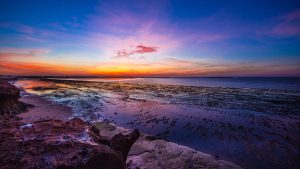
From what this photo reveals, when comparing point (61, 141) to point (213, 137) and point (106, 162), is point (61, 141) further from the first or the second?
point (213, 137)

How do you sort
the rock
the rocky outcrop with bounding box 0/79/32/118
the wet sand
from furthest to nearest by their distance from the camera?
the rocky outcrop with bounding box 0/79/32/118
the wet sand
the rock

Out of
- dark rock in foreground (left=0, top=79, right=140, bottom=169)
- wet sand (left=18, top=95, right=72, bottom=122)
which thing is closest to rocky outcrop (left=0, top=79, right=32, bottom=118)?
wet sand (left=18, top=95, right=72, bottom=122)

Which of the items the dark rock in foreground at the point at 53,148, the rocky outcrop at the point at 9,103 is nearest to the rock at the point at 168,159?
the dark rock in foreground at the point at 53,148

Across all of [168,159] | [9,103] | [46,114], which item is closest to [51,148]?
[168,159]

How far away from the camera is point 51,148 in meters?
2.80

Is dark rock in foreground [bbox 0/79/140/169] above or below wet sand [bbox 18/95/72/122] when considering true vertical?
above

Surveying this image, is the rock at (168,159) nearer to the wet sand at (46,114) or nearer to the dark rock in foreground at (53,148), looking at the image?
the dark rock in foreground at (53,148)

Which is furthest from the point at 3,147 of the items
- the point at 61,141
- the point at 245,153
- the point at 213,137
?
the point at 213,137

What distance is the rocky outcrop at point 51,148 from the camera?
2559 mm

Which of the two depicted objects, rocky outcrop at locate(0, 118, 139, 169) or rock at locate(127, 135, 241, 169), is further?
rock at locate(127, 135, 241, 169)

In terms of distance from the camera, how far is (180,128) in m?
10.2

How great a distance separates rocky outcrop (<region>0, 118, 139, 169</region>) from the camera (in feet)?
8.39

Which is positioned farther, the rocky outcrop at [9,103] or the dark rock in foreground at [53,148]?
the rocky outcrop at [9,103]

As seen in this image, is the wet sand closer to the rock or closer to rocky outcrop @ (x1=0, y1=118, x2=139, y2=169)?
the rock
